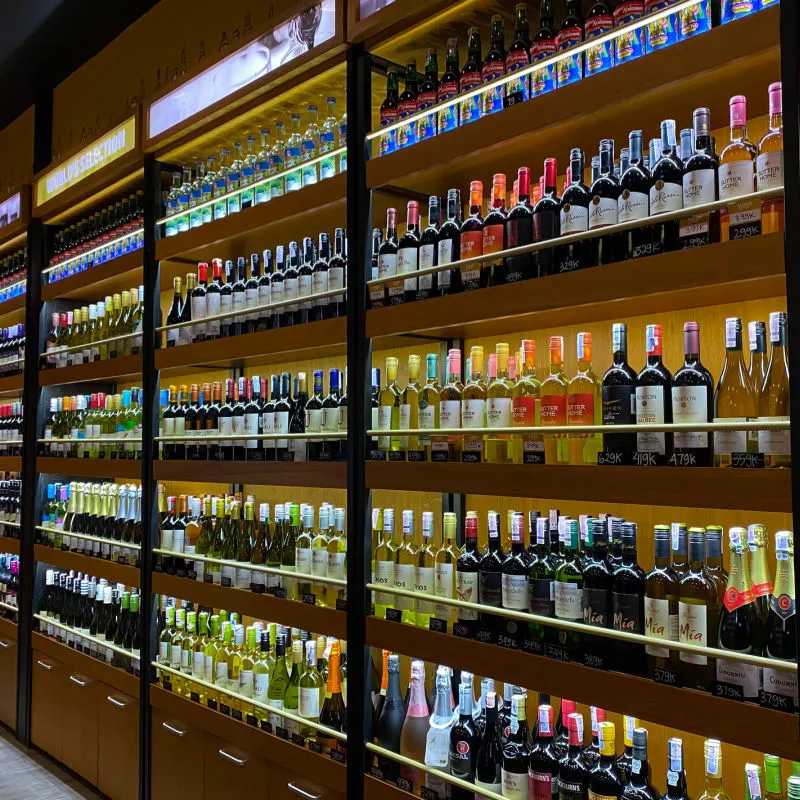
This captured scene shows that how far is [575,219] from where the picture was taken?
196cm

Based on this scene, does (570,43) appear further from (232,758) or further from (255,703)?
(232,758)

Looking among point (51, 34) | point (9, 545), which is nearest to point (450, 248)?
point (9, 545)

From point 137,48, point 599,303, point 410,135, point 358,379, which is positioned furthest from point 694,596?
point 137,48

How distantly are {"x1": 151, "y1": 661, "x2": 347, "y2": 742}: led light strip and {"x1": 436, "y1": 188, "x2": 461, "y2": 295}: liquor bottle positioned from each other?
1409mm

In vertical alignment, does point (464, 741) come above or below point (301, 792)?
above

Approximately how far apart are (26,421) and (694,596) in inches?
152

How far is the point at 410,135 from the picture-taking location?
243 centimetres

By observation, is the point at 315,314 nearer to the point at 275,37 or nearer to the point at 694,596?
the point at 275,37

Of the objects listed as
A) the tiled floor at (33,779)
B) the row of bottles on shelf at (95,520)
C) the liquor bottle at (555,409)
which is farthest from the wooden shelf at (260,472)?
the tiled floor at (33,779)

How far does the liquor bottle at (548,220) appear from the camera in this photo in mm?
2061

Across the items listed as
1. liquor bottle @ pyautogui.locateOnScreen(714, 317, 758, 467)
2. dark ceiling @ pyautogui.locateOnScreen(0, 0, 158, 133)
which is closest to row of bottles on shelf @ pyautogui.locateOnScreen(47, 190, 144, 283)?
dark ceiling @ pyautogui.locateOnScreen(0, 0, 158, 133)

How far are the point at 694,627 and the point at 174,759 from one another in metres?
2.29

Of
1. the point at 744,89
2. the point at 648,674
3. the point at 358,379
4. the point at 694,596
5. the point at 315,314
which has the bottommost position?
the point at 648,674

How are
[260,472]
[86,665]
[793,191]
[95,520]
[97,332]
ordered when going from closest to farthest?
[793,191] → [260,472] → [86,665] → [95,520] → [97,332]
